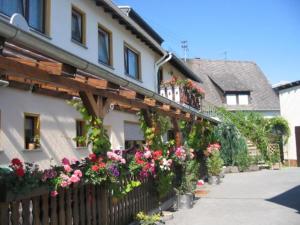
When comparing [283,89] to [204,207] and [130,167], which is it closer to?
[204,207]

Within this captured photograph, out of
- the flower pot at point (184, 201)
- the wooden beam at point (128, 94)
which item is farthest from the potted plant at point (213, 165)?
the wooden beam at point (128, 94)

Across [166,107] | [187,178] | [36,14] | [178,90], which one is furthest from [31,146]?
[178,90]

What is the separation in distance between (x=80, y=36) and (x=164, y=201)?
17.7 ft

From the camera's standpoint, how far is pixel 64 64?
4848 millimetres

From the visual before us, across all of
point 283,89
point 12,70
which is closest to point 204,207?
point 12,70

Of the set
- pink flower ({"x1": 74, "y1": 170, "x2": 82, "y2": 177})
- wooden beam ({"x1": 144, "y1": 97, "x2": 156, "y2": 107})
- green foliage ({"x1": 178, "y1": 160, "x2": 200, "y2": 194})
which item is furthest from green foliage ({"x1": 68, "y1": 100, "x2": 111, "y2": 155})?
green foliage ({"x1": 178, "y1": 160, "x2": 200, "y2": 194})

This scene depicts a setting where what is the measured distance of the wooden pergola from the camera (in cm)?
430

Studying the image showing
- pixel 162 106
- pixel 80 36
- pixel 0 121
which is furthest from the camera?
pixel 80 36

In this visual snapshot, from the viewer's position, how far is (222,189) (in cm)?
1375

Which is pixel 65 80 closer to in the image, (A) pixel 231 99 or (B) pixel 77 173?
(B) pixel 77 173

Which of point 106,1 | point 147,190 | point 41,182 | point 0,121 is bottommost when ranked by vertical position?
point 147,190

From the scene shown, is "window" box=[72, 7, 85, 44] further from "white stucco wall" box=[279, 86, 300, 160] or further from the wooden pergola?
"white stucco wall" box=[279, 86, 300, 160]

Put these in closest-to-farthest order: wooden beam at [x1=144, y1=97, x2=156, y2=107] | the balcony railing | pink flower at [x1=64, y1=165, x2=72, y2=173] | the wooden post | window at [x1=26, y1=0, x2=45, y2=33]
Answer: pink flower at [x1=64, y1=165, x2=72, y2=173], wooden beam at [x1=144, y1=97, x2=156, y2=107], window at [x1=26, y1=0, x2=45, y2=33], the wooden post, the balcony railing

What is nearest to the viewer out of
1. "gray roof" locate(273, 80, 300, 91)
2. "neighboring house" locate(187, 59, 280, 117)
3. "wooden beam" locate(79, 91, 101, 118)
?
"wooden beam" locate(79, 91, 101, 118)
